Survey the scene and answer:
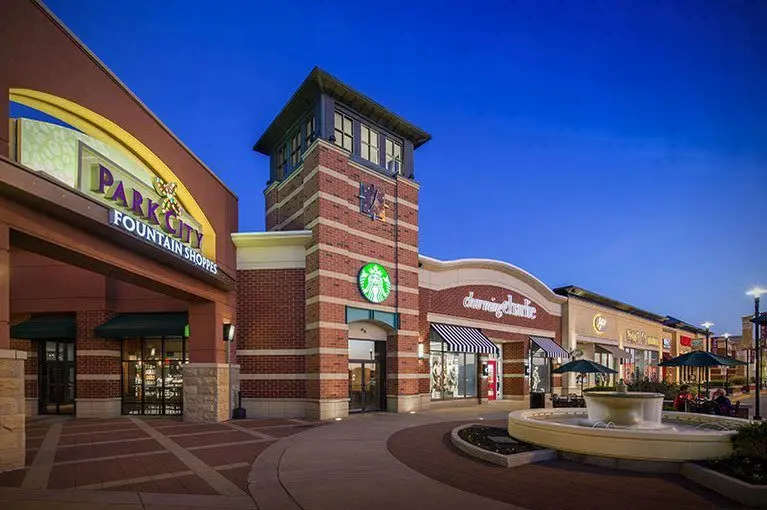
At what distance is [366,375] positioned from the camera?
22.8 metres

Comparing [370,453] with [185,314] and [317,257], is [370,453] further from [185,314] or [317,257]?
[185,314]

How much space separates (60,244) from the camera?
1161 cm

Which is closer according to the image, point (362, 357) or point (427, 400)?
point (362, 357)

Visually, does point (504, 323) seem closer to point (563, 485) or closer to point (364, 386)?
point (364, 386)

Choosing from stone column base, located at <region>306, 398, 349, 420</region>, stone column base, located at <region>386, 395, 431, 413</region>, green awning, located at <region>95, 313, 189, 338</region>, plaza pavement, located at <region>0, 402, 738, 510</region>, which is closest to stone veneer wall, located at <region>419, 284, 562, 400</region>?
stone column base, located at <region>386, 395, 431, 413</region>

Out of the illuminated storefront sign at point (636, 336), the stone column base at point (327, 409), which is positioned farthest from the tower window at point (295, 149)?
the illuminated storefront sign at point (636, 336)

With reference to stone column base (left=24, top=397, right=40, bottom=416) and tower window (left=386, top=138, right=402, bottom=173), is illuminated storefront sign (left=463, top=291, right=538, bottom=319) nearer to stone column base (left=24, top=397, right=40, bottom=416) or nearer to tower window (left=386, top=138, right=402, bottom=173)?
tower window (left=386, top=138, right=402, bottom=173)

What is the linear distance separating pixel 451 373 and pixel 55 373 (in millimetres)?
18495

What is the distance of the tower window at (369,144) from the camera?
2328 centimetres

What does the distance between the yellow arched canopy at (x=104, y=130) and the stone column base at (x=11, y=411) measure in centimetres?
550

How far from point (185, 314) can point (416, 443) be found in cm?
1215

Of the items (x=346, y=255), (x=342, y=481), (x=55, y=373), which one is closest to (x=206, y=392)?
(x=346, y=255)

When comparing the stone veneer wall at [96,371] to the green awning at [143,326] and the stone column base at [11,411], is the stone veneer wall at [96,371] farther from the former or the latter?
the stone column base at [11,411]

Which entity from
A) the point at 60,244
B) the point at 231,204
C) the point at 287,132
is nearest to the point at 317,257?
the point at 231,204
